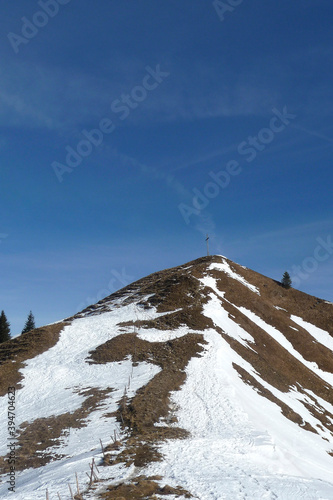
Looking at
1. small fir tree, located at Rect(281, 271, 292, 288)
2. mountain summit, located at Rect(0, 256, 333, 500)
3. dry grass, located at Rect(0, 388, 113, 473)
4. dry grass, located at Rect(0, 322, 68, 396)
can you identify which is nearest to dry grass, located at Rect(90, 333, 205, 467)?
mountain summit, located at Rect(0, 256, 333, 500)

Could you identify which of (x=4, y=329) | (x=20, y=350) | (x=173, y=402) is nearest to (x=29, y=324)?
(x=4, y=329)

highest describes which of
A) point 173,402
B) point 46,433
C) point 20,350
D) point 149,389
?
point 20,350

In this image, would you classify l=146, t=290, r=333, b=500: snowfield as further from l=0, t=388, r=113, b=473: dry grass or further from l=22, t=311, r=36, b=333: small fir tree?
l=22, t=311, r=36, b=333: small fir tree

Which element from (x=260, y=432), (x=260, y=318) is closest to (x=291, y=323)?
(x=260, y=318)

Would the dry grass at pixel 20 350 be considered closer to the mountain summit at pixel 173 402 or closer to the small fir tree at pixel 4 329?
the mountain summit at pixel 173 402

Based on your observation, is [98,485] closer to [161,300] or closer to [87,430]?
[87,430]

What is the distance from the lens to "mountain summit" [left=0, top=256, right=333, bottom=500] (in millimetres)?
18828

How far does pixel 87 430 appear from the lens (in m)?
26.5

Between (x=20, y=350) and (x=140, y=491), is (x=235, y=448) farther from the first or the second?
(x=20, y=350)

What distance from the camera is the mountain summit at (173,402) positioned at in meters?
18.8

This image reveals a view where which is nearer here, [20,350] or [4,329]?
[20,350]

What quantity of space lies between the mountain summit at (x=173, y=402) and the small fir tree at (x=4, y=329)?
106ft

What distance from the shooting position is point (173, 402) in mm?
30516

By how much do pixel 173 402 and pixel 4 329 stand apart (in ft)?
211
